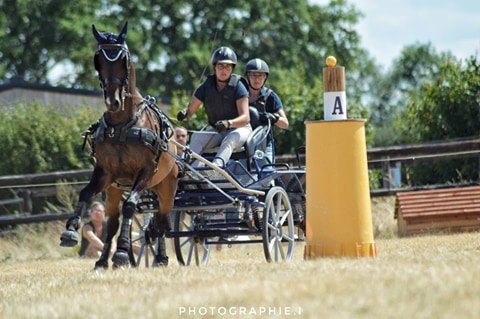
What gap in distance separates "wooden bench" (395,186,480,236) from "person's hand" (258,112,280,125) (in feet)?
16.4

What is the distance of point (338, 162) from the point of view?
10180 millimetres

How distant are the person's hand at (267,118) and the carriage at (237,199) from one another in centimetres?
11

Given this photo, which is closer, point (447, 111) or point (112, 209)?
point (112, 209)

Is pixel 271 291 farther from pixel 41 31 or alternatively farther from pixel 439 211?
pixel 41 31

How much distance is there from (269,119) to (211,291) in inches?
197

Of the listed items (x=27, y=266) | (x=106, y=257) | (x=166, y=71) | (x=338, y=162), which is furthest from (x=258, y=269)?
(x=166, y=71)

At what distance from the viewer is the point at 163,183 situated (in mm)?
11414

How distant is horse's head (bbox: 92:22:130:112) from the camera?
10.4m

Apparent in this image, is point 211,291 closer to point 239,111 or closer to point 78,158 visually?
point 239,111

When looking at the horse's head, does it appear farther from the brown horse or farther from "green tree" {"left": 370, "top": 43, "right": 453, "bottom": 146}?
"green tree" {"left": 370, "top": 43, "right": 453, "bottom": 146}

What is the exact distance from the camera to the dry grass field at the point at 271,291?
22.0ft

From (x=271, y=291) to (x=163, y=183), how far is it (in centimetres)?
421

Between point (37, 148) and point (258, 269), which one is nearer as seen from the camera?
point (258, 269)

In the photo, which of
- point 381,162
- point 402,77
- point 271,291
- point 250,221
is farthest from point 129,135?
point 402,77
